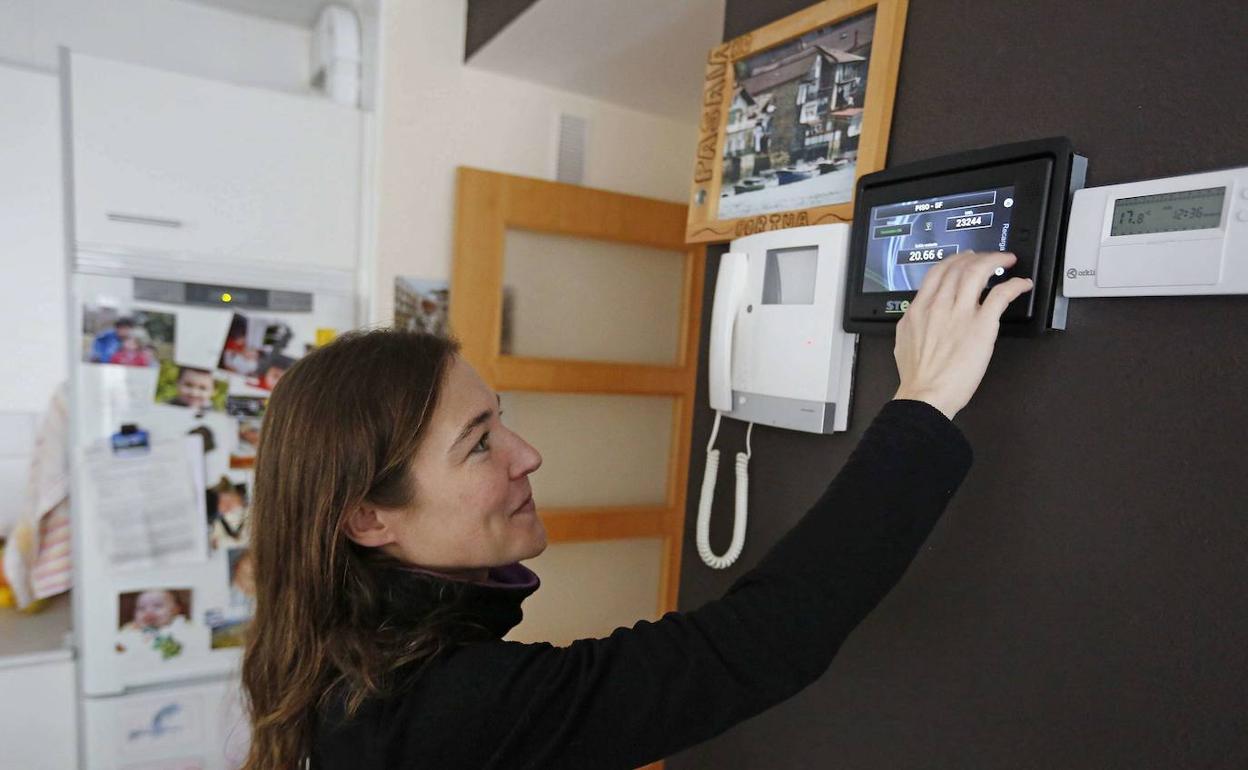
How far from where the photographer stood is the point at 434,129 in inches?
80.9

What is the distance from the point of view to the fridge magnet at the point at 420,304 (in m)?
2.06

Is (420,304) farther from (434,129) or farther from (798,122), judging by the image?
(798,122)

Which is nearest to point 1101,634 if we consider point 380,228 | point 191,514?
point 380,228

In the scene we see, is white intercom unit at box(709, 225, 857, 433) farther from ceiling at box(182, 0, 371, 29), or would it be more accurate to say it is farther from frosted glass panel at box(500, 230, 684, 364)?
ceiling at box(182, 0, 371, 29)

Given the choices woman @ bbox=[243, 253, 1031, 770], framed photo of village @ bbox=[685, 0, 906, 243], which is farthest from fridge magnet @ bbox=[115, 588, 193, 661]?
framed photo of village @ bbox=[685, 0, 906, 243]

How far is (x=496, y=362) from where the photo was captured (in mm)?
2033

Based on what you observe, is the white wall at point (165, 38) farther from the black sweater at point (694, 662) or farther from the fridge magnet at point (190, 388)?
the black sweater at point (694, 662)

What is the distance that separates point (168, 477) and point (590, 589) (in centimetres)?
128

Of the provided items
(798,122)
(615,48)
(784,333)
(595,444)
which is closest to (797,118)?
(798,122)

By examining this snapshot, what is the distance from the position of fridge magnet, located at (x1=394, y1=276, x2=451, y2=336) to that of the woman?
3.80 ft

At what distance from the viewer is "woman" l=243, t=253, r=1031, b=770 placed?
651mm

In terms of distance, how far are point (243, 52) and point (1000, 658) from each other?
2.81m

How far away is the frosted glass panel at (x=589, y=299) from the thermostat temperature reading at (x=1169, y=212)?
1771 mm

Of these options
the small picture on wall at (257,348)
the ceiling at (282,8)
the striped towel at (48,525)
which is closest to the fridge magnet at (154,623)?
the striped towel at (48,525)
